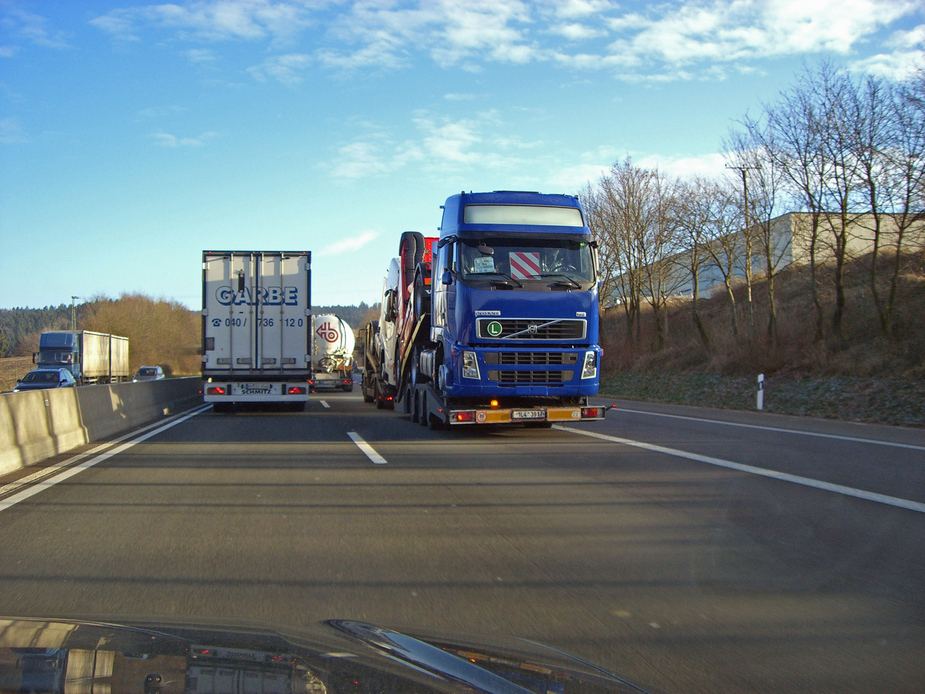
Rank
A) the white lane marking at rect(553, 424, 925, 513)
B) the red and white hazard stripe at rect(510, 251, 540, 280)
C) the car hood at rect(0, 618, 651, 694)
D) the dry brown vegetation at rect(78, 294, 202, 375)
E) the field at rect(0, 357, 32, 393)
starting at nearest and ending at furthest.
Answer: the car hood at rect(0, 618, 651, 694), the white lane marking at rect(553, 424, 925, 513), the red and white hazard stripe at rect(510, 251, 540, 280), the field at rect(0, 357, 32, 393), the dry brown vegetation at rect(78, 294, 202, 375)

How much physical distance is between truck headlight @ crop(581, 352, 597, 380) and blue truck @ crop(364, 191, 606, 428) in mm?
17

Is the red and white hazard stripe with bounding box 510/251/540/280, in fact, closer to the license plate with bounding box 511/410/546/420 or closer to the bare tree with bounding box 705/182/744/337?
the license plate with bounding box 511/410/546/420

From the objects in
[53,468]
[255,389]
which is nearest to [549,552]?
[53,468]

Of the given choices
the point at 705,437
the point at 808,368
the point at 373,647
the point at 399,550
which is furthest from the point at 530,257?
the point at 808,368

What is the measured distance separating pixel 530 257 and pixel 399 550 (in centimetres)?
768

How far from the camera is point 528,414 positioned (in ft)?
39.7

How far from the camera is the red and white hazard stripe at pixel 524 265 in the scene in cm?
1212

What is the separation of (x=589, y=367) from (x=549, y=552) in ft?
24.1

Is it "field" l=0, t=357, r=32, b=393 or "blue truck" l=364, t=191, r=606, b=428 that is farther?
"field" l=0, t=357, r=32, b=393

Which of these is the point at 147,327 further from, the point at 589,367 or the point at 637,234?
the point at 589,367

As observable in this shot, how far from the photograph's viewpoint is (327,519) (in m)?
6.39

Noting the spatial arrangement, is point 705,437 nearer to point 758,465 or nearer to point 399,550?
point 758,465

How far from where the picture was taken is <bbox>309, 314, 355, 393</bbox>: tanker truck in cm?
3809

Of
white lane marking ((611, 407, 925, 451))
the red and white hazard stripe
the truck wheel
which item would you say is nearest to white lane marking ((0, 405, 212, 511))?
the truck wheel
